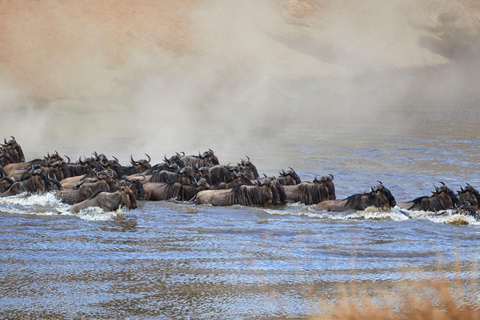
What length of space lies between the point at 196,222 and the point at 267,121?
24.2 m

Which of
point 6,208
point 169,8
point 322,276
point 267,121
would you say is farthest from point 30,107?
point 322,276

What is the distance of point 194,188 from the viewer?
1378 cm

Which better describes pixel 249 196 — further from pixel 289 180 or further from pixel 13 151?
pixel 13 151

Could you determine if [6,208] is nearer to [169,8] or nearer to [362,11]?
[169,8]

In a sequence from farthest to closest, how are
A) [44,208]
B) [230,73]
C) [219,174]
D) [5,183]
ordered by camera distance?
[230,73], [219,174], [5,183], [44,208]

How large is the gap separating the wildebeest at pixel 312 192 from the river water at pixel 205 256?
41cm

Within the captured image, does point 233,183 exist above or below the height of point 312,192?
above

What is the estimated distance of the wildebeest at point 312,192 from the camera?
529 inches

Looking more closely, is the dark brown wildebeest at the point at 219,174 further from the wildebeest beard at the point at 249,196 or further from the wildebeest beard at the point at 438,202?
the wildebeest beard at the point at 438,202

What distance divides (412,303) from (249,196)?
6.22m

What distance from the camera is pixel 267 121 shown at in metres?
35.2

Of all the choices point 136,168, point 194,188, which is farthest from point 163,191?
point 136,168

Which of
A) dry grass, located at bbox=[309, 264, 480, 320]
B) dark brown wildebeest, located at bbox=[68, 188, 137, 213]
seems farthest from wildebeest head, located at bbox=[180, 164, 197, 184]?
dry grass, located at bbox=[309, 264, 480, 320]

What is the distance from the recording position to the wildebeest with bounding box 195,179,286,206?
13.1 m
